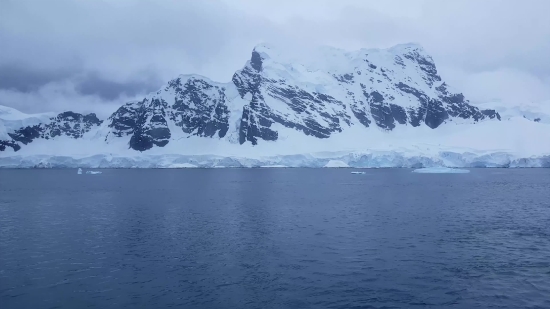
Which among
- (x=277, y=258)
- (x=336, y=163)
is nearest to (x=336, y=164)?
(x=336, y=163)

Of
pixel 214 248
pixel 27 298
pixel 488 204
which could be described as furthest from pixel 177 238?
pixel 488 204

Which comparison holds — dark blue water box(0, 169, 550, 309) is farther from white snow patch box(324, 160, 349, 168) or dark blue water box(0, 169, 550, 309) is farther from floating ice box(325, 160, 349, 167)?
floating ice box(325, 160, 349, 167)

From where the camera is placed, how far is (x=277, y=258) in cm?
2755

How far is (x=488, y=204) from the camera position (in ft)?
176

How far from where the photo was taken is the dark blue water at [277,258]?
20484mm

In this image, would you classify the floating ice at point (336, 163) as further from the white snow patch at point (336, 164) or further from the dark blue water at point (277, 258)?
the dark blue water at point (277, 258)

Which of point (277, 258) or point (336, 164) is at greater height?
point (336, 164)

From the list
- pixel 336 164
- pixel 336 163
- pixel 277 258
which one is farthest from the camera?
pixel 336 163

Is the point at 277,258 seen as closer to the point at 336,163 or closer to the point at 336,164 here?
the point at 336,164

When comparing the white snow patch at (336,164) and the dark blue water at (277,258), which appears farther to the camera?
the white snow patch at (336,164)

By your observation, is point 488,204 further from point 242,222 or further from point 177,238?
point 177,238

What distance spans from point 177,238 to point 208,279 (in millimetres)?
11165

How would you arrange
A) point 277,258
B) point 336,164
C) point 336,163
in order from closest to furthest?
point 277,258 < point 336,164 < point 336,163

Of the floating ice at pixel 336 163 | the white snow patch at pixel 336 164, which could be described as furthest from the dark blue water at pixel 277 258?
the floating ice at pixel 336 163
